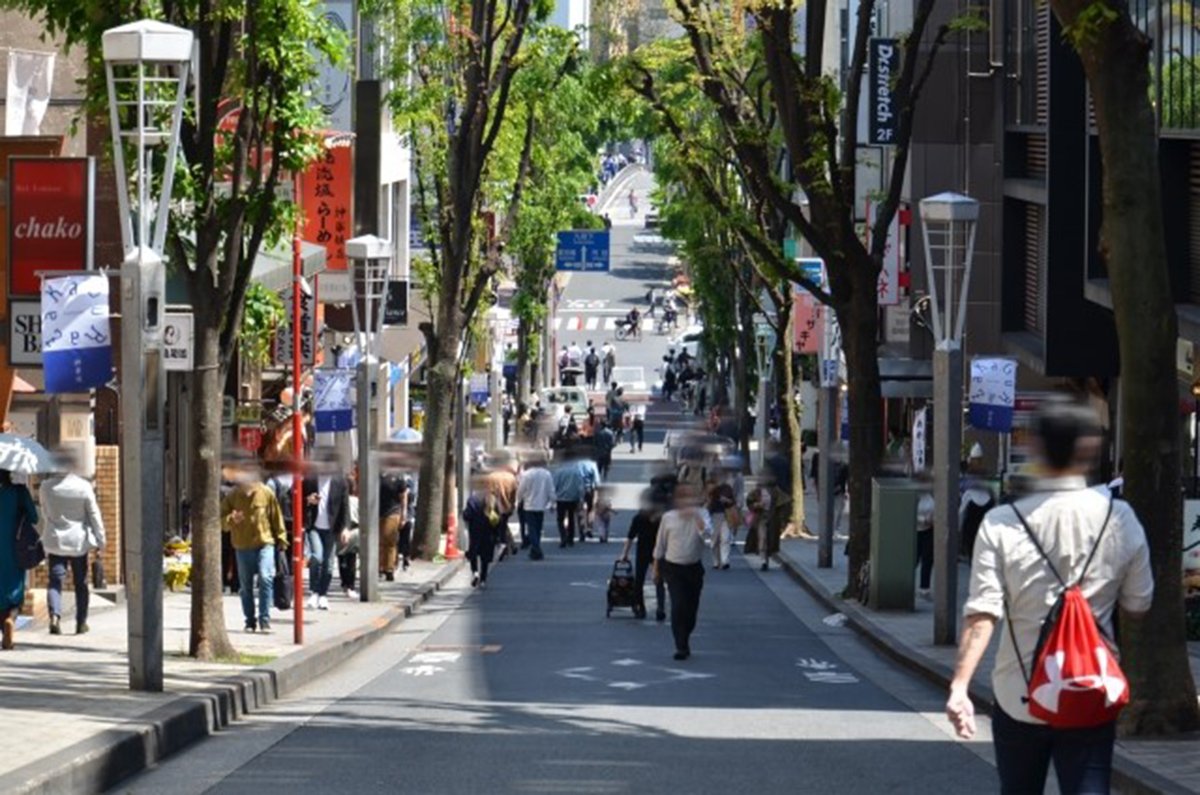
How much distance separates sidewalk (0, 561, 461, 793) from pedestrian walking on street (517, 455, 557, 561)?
14365 millimetres

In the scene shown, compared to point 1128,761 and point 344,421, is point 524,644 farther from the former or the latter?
point 1128,761

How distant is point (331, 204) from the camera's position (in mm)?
39156

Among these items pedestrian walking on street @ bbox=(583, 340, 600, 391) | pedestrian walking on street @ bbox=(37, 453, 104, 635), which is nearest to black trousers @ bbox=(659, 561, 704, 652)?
pedestrian walking on street @ bbox=(37, 453, 104, 635)

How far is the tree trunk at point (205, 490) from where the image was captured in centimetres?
1961

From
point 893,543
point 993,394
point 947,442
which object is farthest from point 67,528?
point 993,394

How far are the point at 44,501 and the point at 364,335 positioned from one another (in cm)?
853

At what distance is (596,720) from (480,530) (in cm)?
1835

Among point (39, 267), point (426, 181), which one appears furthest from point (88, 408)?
point (426, 181)

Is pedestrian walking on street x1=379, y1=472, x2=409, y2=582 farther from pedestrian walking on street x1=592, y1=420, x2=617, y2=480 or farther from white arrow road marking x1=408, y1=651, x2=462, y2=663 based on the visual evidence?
pedestrian walking on street x1=592, y1=420, x2=617, y2=480

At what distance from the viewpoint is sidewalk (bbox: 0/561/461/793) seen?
12859mm

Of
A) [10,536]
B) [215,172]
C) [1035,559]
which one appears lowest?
[10,536]

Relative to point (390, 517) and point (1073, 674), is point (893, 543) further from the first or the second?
point (1073, 674)

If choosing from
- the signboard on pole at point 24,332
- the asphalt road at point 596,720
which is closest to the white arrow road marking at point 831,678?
the asphalt road at point 596,720

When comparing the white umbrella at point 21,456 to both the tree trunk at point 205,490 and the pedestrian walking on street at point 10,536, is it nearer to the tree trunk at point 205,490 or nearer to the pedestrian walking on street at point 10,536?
the pedestrian walking on street at point 10,536
